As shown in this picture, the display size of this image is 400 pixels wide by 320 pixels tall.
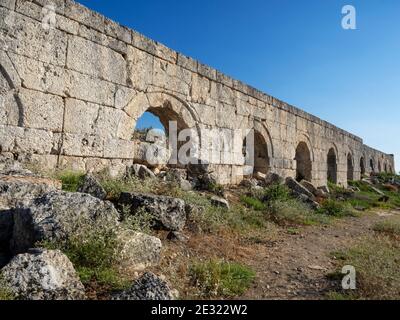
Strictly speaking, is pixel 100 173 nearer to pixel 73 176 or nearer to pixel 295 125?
pixel 73 176

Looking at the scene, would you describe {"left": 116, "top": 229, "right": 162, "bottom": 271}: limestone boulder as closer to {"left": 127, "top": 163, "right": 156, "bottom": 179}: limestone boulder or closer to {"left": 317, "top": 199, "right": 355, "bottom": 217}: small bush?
{"left": 127, "top": 163, "right": 156, "bottom": 179}: limestone boulder

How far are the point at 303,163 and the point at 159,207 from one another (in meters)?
10.8

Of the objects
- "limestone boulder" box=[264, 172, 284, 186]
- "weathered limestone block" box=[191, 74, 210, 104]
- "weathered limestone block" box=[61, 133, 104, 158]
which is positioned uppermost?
"weathered limestone block" box=[191, 74, 210, 104]

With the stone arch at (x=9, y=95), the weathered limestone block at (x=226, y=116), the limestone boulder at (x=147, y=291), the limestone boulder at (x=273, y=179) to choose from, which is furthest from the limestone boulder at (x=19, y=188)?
the limestone boulder at (x=273, y=179)

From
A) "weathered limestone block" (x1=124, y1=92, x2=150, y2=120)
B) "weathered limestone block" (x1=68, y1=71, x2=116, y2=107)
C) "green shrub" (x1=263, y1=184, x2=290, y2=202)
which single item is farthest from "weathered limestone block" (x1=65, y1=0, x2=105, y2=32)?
"green shrub" (x1=263, y1=184, x2=290, y2=202)

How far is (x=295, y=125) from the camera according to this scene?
12547 millimetres

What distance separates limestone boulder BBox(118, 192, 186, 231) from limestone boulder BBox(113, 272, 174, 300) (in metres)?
1.66

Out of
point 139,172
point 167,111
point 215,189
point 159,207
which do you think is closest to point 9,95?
point 139,172

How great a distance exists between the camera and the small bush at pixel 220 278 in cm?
296

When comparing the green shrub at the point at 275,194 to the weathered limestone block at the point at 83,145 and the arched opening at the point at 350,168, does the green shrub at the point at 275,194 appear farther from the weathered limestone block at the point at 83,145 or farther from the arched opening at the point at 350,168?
the arched opening at the point at 350,168

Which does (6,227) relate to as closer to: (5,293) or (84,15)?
(5,293)

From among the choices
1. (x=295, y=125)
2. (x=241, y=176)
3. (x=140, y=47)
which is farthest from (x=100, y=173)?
(x=295, y=125)

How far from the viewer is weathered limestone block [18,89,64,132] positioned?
480cm

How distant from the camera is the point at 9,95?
15.3ft
